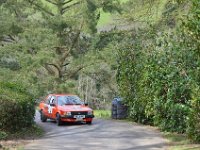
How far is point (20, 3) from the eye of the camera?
4431 cm

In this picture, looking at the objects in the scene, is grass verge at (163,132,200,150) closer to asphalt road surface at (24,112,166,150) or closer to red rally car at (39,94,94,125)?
asphalt road surface at (24,112,166,150)

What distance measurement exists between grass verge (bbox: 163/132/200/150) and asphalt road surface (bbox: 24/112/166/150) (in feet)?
0.83

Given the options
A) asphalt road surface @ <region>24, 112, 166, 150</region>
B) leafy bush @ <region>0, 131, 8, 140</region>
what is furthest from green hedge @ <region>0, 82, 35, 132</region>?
leafy bush @ <region>0, 131, 8, 140</region>

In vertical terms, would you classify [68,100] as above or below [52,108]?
above

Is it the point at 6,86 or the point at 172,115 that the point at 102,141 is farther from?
the point at 6,86

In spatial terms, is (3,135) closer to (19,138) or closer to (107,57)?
(19,138)

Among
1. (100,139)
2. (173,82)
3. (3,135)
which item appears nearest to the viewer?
(3,135)

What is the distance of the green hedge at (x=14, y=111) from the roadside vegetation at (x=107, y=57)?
0.04m

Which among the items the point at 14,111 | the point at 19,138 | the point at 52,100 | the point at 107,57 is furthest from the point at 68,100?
the point at 107,57

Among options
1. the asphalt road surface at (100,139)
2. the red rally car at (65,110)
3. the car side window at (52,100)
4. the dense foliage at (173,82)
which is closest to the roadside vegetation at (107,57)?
the dense foliage at (173,82)

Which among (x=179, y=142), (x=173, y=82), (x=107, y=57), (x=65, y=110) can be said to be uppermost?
(x=107, y=57)

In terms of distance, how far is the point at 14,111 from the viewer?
17609mm

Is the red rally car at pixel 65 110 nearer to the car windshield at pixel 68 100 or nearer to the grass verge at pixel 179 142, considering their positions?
the car windshield at pixel 68 100

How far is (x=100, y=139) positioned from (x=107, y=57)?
22.9m
